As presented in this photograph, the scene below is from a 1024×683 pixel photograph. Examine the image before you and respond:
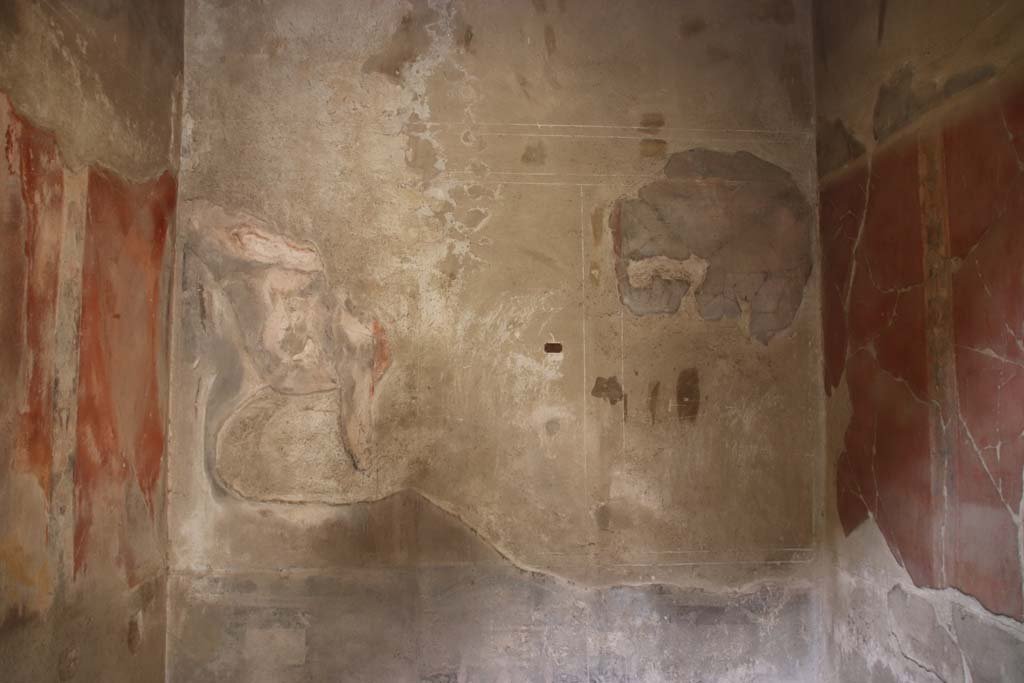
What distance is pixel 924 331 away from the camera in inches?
89.7

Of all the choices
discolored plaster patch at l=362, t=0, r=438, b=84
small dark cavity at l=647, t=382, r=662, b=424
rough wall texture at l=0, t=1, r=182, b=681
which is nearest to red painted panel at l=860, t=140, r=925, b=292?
small dark cavity at l=647, t=382, r=662, b=424

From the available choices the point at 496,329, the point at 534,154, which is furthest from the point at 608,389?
the point at 534,154

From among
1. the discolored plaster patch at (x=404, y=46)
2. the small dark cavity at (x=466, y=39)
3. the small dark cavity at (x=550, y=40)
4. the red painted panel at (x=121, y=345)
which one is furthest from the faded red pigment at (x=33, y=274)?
the small dark cavity at (x=550, y=40)

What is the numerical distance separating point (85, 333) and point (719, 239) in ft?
7.69

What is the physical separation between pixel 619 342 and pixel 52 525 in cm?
202

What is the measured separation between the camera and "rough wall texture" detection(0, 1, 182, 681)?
5.96 ft

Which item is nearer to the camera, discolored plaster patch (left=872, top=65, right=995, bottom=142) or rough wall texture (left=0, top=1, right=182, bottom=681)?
rough wall texture (left=0, top=1, right=182, bottom=681)

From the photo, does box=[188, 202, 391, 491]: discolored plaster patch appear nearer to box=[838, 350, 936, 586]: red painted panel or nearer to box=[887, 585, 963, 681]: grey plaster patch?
box=[838, 350, 936, 586]: red painted panel

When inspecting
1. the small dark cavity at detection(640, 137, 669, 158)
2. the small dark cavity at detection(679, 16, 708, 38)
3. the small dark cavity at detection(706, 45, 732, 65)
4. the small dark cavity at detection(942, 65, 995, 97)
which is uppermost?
Result: the small dark cavity at detection(679, 16, 708, 38)

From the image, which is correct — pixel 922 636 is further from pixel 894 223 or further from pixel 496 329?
pixel 496 329

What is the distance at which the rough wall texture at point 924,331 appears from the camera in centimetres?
197

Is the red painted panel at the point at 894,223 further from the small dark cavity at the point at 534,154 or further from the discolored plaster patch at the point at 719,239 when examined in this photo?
the small dark cavity at the point at 534,154

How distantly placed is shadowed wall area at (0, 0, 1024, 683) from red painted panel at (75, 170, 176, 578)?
24mm

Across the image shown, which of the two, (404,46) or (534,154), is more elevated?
(404,46)
